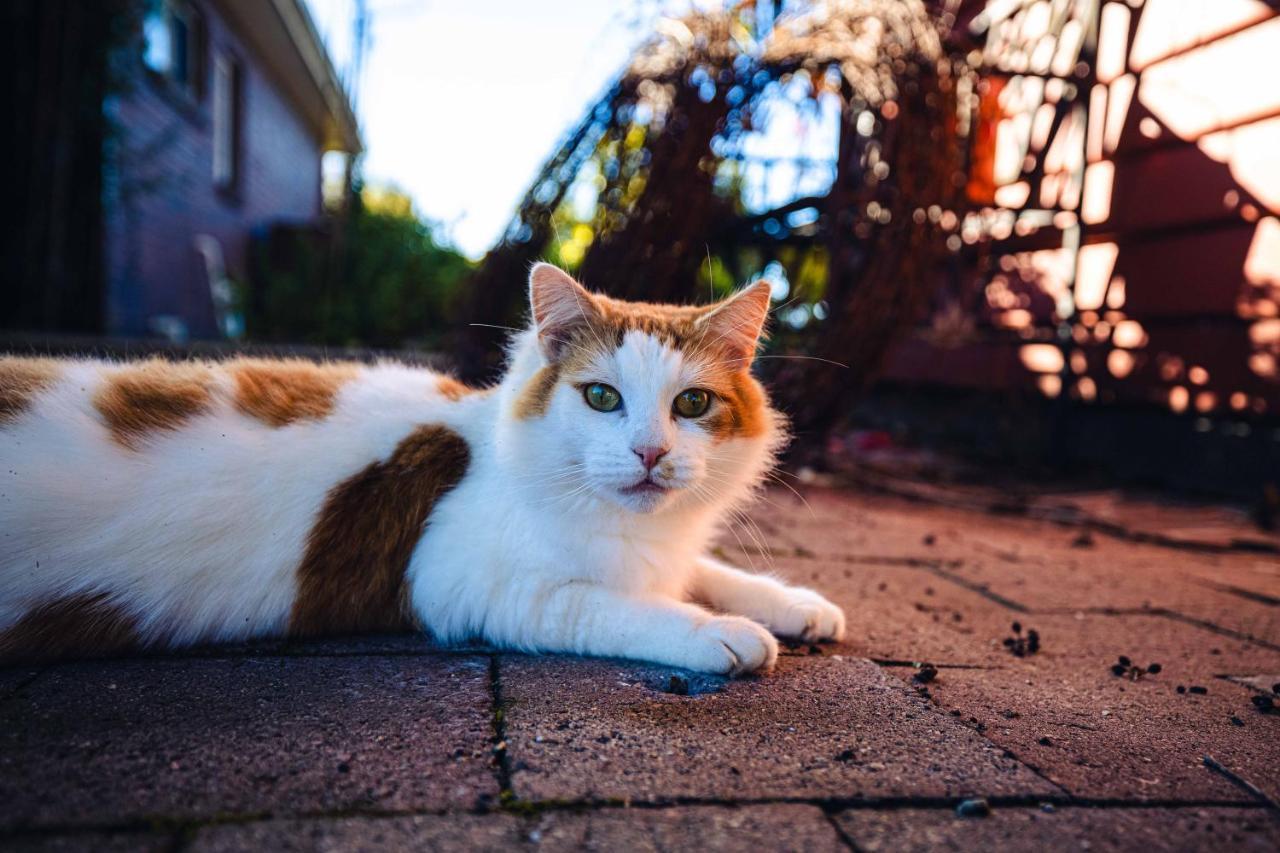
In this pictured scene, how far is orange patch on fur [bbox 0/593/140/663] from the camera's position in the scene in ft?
5.16

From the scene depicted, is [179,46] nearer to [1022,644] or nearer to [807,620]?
[807,620]

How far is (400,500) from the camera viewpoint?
190 centimetres

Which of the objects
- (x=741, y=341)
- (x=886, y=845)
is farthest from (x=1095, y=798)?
(x=741, y=341)

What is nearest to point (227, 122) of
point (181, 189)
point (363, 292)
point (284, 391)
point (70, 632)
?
point (181, 189)

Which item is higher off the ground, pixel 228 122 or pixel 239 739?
pixel 228 122

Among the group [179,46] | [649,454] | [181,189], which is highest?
[179,46]

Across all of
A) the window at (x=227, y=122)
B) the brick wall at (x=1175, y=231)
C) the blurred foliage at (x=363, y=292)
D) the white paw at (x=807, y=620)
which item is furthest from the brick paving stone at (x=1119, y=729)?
the window at (x=227, y=122)

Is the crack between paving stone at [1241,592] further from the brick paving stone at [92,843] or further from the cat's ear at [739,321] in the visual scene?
the brick paving stone at [92,843]

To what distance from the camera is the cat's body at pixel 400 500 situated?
1643mm

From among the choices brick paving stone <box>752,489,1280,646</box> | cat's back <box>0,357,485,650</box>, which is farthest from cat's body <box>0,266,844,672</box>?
brick paving stone <box>752,489,1280,646</box>

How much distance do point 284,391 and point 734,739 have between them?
1.28 m

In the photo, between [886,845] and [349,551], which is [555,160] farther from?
[886,845]

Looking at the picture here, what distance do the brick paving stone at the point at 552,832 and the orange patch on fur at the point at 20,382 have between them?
109cm

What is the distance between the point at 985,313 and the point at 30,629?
578cm
